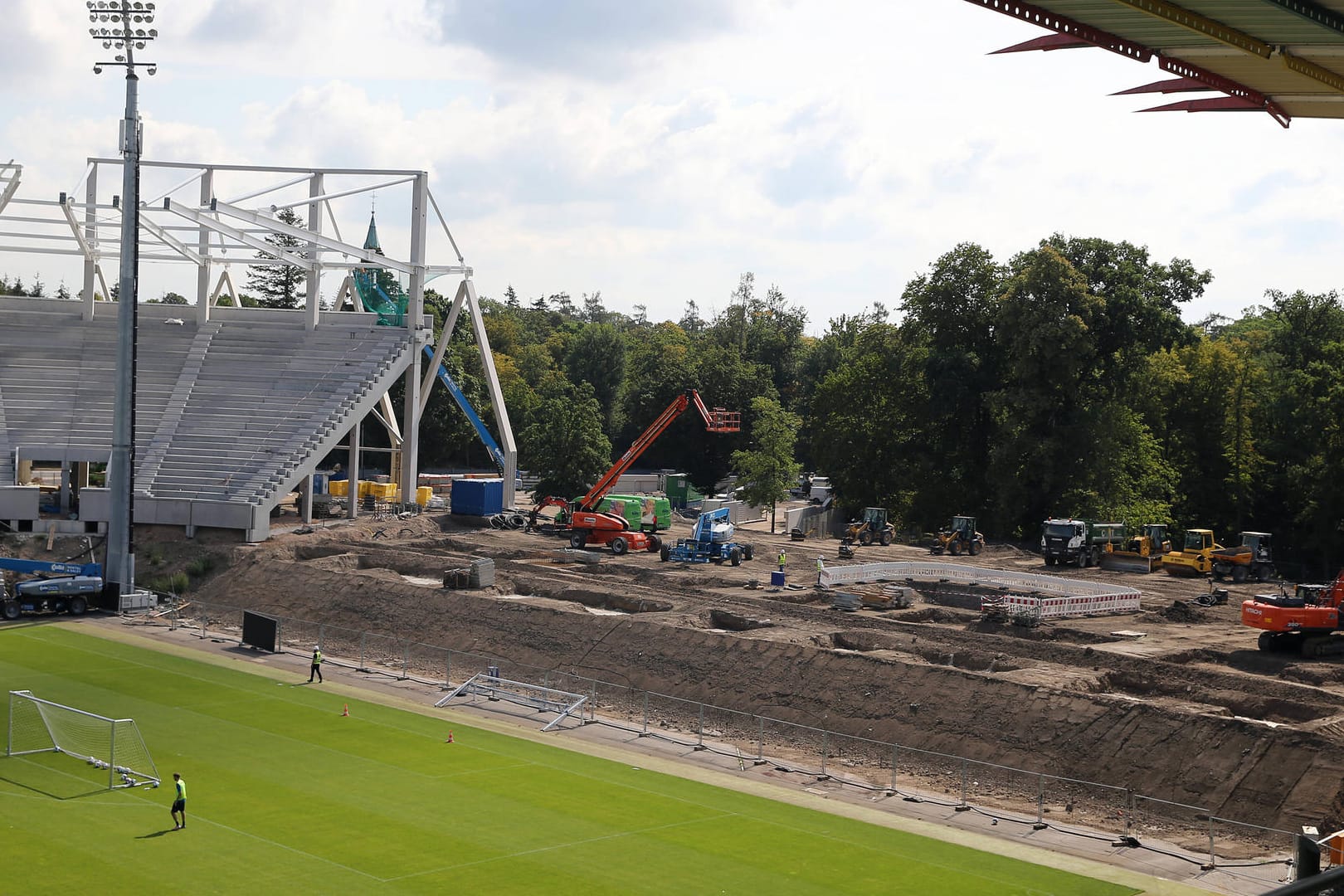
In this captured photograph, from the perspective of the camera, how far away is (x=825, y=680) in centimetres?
3969

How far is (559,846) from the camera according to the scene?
26.2 metres

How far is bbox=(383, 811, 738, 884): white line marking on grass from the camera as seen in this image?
80.0 ft

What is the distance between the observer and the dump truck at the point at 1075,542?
206ft

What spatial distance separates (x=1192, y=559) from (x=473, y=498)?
3781 cm

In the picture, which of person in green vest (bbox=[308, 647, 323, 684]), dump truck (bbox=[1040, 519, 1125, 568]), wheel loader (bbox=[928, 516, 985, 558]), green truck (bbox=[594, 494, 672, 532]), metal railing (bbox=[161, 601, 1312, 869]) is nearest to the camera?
metal railing (bbox=[161, 601, 1312, 869])

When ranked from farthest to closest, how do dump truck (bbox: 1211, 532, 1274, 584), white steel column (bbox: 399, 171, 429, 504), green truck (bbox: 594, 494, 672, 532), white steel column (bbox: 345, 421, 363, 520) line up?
white steel column (bbox: 399, 171, 429, 504)
white steel column (bbox: 345, 421, 363, 520)
green truck (bbox: 594, 494, 672, 532)
dump truck (bbox: 1211, 532, 1274, 584)

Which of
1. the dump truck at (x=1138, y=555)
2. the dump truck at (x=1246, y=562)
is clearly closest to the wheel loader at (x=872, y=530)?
the dump truck at (x=1138, y=555)

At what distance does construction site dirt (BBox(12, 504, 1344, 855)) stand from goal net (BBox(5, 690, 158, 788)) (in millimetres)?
14891

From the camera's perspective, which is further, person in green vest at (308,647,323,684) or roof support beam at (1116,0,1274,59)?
person in green vest at (308,647,323,684)

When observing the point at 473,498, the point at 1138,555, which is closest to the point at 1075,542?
the point at 1138,555

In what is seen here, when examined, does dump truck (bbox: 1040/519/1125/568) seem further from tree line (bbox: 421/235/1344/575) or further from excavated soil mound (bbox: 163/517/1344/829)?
tree line (bbox: 421/235/1344/575)

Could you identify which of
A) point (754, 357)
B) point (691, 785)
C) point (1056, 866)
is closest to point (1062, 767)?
point (1056, 866)

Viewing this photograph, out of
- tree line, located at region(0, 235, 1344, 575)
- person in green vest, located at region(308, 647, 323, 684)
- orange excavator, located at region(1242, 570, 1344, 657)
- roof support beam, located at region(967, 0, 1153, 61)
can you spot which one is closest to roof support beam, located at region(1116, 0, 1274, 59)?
roof support beam, located at region(967, 0, 1153, 61)

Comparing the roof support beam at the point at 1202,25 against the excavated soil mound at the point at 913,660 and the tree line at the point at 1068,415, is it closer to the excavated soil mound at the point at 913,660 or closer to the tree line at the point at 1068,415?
the excavated soil mound at the point at 913,660
